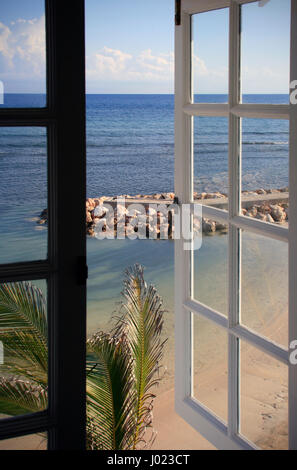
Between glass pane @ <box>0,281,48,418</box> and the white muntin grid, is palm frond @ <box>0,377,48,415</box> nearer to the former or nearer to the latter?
glass pane @ <box>0,281,48,418</box>

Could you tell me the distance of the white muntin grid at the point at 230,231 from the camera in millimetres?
1652

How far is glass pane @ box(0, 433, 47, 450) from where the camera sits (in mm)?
1415

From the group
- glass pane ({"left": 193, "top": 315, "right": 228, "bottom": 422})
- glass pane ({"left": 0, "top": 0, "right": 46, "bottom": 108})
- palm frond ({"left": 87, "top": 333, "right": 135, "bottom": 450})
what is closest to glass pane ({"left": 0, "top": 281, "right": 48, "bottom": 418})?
glass pane ({"left": 0, "top": 0, "right": 46, "bottom": 108})

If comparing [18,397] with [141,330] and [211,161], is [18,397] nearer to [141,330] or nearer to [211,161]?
[211,161]

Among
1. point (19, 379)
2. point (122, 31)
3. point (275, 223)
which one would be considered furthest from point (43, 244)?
point (122, 31)

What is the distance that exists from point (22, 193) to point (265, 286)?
89cm

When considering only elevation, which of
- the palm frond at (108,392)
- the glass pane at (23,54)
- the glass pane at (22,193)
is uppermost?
the glass pane at (23,54)

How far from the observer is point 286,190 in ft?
5.60

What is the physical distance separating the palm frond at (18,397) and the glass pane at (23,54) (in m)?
0.68

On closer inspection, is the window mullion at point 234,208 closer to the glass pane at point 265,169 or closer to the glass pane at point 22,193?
the glass pane at point 265,169

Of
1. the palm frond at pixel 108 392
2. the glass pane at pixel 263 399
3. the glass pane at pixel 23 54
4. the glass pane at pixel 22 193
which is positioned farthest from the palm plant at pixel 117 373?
the glass pane at pixel 263 399

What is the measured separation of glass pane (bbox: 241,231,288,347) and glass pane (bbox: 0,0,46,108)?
850 millimetres

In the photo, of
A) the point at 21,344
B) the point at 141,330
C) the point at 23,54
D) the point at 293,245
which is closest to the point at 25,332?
the point at 21,344

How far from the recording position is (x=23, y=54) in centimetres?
137
